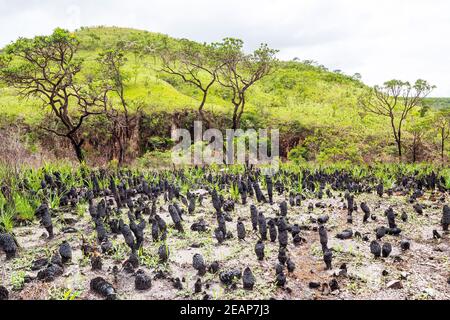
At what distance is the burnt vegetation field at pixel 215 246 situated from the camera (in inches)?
192

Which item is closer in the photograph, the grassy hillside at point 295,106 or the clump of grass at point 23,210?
the clump of grass at point 23,210

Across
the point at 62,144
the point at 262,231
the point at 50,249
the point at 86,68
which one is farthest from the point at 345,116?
the point at 50,249

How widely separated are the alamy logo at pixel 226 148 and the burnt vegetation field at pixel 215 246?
29.0 feet

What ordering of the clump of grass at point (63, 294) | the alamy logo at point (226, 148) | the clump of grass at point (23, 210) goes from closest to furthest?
the clump of grass at point (63, 294) < the clump of grass at point (23, 210) < the alamy logo at point (226, 148)

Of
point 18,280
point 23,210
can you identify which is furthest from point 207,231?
point 23,210

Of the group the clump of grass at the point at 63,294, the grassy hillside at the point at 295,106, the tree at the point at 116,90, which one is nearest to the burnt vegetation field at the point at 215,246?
the clump of grass at the point at 63,294

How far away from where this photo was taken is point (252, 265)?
18.3 ft

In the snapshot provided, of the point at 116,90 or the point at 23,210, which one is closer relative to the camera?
the point at 23,210

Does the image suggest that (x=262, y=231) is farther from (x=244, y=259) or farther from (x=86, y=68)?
(x=86, y=68)

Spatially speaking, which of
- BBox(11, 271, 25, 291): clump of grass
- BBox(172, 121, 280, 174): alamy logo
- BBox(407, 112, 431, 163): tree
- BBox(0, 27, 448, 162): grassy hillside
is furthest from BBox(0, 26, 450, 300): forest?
BBox(0, 27, 448, 162): grassy hillside

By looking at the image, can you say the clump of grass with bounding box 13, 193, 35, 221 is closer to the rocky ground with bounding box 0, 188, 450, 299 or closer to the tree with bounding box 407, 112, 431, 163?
the rocky ground with bounding box 0, 188, 450, 299

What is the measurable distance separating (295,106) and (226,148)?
1045 centimetres

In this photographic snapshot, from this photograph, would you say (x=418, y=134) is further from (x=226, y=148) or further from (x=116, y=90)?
(x=116, y=90)

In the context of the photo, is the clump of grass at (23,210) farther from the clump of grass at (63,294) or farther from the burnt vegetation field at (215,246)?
the clump of grass at (63,294)
